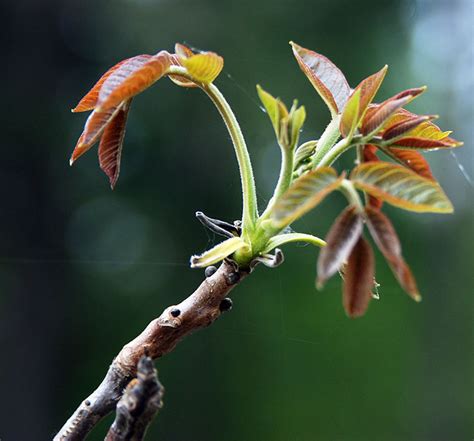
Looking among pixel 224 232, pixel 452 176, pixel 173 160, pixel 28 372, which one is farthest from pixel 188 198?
pixel 224 232

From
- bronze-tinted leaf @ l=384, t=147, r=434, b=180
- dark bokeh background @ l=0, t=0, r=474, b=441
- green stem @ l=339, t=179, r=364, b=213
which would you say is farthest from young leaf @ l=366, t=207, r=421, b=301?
dark bokeh background @ l=0, t=0, r=474, b=441

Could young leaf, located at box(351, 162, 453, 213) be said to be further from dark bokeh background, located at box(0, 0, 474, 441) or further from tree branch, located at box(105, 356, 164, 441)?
dark bokeh background, located at box(0, 0, 474, 441)

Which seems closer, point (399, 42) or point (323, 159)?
point (323, 159)

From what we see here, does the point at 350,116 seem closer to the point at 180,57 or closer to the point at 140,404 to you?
the point at 180,57

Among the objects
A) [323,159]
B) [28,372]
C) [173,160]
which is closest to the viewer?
[323,159]

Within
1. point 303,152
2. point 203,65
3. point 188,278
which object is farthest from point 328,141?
point 188,278

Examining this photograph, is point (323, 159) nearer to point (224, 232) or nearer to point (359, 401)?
point (224, 232)
